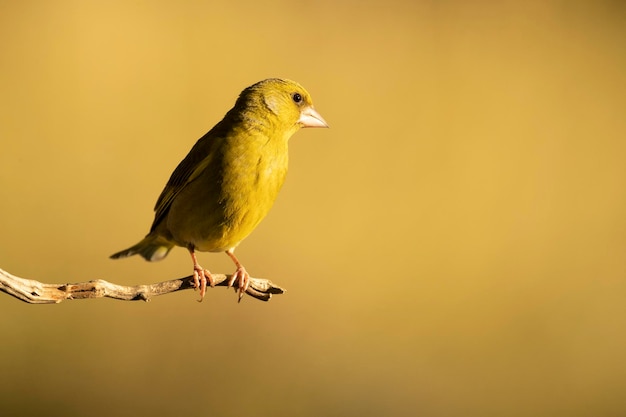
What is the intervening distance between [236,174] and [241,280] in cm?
63

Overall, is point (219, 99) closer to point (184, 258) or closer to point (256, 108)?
point (184, 258)

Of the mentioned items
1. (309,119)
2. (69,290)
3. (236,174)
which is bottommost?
(69,290)

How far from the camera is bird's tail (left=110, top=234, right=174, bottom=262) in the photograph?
429 cm

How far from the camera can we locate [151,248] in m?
4.38

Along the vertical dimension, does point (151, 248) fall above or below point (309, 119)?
below

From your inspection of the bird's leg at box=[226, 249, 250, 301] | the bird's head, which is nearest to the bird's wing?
the bird's head

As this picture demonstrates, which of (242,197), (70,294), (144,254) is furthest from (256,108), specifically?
(70,294)

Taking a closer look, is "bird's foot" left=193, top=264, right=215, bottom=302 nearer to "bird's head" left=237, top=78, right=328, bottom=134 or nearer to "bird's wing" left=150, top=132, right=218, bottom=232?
"bird's wing" left=150, top=132, right=218, bottom=232

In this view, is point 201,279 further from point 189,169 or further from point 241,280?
point 189,169

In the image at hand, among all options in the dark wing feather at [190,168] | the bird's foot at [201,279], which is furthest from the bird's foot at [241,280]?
the dark wing feather at [190,168]

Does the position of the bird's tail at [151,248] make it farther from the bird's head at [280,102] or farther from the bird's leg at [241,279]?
the bird's head at [280,102]

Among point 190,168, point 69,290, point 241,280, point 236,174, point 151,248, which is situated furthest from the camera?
point 151,248

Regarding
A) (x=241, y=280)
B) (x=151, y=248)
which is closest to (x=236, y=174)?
(x=241, y=280)

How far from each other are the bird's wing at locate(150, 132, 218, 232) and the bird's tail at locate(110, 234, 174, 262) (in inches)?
12.6
